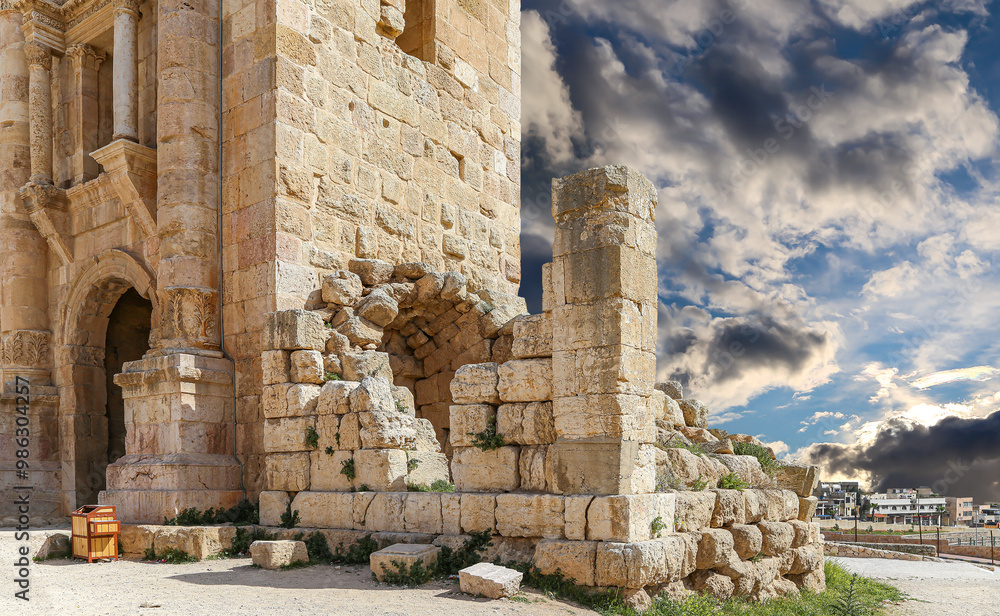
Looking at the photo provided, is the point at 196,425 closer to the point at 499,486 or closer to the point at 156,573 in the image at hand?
the point at 156,573

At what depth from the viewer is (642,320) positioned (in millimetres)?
6934

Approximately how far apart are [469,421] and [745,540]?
3129 millimetres

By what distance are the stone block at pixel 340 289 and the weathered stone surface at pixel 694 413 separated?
4.28m

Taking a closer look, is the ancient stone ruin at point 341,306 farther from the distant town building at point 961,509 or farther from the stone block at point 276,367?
the distant town building at point 961,509

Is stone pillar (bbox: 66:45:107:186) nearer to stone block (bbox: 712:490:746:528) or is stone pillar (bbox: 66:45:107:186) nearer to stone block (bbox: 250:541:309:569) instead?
stone block (bbox: 250:541:309:569)

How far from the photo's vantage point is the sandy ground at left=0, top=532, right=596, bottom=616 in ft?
18.9

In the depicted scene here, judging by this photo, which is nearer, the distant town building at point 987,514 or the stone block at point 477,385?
the stone block at point 477,385

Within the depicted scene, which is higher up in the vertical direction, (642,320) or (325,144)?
(325,144)

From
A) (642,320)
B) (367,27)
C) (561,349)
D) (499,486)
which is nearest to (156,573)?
(499,486)

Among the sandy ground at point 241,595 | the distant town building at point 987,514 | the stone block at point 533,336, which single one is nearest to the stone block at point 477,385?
the stone block at point 533,336

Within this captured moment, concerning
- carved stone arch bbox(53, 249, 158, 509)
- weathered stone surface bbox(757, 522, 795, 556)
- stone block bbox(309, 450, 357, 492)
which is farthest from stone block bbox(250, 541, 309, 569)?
carved stone arch bbox(53, 249, 158, 509)

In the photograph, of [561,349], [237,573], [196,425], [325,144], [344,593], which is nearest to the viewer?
[344,593]

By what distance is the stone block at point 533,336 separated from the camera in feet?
23.1

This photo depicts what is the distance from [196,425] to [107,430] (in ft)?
12.0
